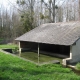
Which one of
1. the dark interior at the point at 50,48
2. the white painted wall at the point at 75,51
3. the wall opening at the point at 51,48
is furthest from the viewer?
the dark interior at the point at 50,48

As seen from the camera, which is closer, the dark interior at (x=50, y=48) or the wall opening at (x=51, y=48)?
the wall opening at (x=51, y=48)

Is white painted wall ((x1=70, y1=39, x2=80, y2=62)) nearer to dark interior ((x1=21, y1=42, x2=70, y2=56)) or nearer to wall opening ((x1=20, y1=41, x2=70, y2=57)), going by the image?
wall opening ((x1=20, y1=41, x2=70, y2=57))

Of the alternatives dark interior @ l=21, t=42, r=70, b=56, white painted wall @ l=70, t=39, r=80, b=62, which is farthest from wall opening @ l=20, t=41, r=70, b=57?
white painted wall @ l=70, t=39, r=80, b=62

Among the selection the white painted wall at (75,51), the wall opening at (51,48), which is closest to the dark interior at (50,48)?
the wall opening at (51,48)

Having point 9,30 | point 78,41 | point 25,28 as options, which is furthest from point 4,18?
point 78,41

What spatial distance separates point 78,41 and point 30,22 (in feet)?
58.6

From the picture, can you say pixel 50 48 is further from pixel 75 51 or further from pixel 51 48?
pixel 75 51

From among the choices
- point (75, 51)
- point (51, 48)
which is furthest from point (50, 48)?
point (75, 51)

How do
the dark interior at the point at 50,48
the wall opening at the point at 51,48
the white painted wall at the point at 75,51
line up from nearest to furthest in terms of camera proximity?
the white painted wall at the point at 75,51
the wall opening at the point at 51,48
the dark interior at the point at 50,48

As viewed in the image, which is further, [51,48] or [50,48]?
[50,48]

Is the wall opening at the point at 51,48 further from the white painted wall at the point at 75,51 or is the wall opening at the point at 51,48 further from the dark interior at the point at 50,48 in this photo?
the white painted wall at the point at 75,51

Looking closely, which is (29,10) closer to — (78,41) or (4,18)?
(4,18)

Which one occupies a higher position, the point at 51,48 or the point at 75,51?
the point at 75,51

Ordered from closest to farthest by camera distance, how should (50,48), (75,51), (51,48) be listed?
(75,51), (51,48), (50,48)
